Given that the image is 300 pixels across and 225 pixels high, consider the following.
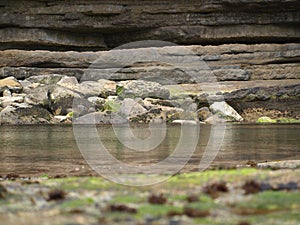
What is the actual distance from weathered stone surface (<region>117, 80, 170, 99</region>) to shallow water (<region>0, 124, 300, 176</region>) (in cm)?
1527

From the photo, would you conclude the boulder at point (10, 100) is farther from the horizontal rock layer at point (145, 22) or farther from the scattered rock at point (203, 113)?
the horizontal rock layer at point (145, 22)

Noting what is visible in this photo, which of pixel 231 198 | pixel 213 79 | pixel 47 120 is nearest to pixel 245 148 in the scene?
pixel 231 198

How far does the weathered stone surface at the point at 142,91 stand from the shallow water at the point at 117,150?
15273 mm

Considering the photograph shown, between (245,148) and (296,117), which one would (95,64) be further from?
(245,148)

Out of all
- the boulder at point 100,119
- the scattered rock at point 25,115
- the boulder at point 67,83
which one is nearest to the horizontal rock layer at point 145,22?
the boulder at point 67,83

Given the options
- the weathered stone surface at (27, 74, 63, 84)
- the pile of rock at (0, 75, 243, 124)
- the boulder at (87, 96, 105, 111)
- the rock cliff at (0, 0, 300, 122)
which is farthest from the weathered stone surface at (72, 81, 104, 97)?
the rock cliff at (0, 0, 300, 122)

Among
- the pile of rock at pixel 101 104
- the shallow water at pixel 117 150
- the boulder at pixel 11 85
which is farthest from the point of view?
the boulder at pixel 11 85

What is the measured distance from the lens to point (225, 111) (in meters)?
45.1

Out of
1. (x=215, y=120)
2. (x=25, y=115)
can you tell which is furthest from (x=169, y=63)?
(x=25, y=115)

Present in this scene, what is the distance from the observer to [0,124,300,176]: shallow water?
19.3m

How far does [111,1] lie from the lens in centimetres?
6384

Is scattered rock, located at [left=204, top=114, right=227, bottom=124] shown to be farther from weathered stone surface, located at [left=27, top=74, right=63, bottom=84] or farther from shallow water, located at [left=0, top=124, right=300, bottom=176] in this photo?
weathered stone surface, located at [left=27, top=74, right=63, bottom=84]

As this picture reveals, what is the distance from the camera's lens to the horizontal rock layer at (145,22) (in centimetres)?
6250

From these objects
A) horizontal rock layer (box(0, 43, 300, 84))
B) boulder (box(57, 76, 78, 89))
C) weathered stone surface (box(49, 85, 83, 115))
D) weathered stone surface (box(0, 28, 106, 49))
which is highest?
weathered stone surface (box(0, 28, 106, 49))
